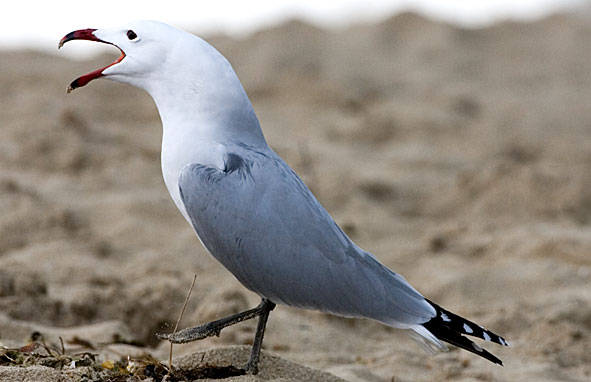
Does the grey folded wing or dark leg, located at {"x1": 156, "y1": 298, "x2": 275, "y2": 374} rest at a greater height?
the grey folded wing

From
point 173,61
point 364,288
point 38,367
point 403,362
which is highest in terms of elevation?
point 173,61

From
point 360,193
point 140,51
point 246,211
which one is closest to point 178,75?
point 140,51

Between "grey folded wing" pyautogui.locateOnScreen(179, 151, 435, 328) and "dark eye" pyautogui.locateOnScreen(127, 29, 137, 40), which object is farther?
"dark eye" pyautogui.locateOnScreen(127, 29, 137, 40)

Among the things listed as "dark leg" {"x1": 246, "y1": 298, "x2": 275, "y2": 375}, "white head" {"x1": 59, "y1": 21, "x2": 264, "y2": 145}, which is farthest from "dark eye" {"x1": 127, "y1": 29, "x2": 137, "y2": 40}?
"dark leg" {"x1": 246, "y1": 298, "x2": 275, "y2": 375}

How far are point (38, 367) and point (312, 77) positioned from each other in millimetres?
6075

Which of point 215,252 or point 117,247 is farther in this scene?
point 117,247

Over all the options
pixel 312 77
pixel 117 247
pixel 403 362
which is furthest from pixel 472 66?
pixel 403 362

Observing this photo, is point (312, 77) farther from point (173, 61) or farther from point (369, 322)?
point (173, 61)

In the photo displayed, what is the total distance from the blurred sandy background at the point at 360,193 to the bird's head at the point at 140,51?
0.91 meters

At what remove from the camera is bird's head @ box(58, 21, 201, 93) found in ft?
8.68

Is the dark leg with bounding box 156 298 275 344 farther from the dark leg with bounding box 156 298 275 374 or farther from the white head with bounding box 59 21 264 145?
the white head with bounding box 59 21 264 145

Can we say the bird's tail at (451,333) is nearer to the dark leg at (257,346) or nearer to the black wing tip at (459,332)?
the black wing tip at (459,332)

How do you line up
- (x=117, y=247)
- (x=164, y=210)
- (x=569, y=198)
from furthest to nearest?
(x=569, y=198) → (x=164, y=210) → (x=117, y=247)

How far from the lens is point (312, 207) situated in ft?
8.34
